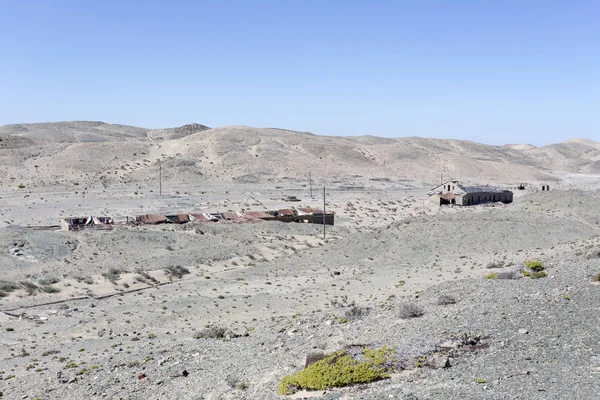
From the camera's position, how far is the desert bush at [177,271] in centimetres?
3456

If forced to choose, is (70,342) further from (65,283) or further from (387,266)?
(387,266)

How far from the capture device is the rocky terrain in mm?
13195

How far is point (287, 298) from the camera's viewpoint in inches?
1119

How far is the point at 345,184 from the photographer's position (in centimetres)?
9400

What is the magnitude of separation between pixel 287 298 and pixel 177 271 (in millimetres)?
9490

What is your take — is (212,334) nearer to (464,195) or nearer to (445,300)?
(445,300)

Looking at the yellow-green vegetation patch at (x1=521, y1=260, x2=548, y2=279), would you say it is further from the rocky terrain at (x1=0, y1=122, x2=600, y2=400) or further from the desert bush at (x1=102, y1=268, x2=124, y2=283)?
the desert bush at (x1=102, y1=268, x2=124, y2=283)

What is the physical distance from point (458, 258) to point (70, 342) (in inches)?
920

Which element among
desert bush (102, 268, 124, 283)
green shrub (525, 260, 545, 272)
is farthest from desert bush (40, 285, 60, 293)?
green shrub (525, 260, 545, 272)

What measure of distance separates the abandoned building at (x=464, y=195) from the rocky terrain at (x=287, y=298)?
3.11 m

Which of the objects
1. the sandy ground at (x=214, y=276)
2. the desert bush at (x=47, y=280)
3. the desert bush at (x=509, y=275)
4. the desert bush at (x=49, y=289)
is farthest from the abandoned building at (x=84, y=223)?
the desert bush at (x=509, y=275)

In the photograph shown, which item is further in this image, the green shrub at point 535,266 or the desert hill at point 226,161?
the desert hill at point 226,161

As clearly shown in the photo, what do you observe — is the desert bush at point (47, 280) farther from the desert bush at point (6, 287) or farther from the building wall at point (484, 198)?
the building wall at point (484, 198)

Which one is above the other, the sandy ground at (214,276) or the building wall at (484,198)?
the building wall at (484,198)
